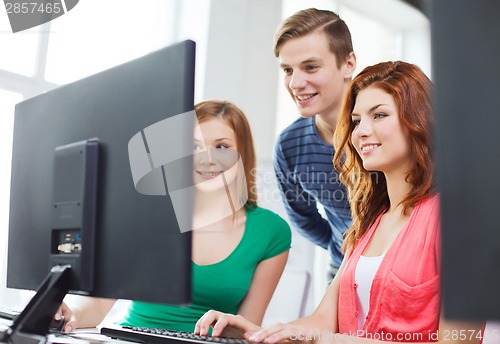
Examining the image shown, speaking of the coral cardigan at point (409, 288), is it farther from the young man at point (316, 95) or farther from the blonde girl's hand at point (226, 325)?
the young man at point (316, 95)

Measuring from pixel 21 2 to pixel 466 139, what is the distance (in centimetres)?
219

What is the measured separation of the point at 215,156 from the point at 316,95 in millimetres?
467

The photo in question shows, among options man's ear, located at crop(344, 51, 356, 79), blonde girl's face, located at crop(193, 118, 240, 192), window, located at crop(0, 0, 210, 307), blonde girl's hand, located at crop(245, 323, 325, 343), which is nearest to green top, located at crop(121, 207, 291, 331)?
blonde girl's face, located at crop(193, 118, 240, 192)

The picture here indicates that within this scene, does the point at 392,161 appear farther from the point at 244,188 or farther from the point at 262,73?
the point at 262,73

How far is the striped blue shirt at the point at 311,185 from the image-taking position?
184cm

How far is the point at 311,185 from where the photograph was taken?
1903 mm

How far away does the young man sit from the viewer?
5.81 ft

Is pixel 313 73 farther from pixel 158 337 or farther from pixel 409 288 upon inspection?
pixel 158 337

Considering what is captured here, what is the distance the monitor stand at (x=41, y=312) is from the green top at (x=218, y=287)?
520 millimetres

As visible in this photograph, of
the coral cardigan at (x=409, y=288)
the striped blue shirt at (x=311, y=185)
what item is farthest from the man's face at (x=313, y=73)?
the coral cardigan at (x=409, y=288)

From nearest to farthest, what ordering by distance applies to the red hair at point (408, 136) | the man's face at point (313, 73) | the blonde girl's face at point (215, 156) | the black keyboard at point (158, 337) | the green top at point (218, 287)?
1. the black keyboard at point (158, 337)
2. the red hair at point (408, 136)
3. the green top at point (218, 287)
4. the blonde girl's face at point (215, 156)
5. the man's face at point (313, 73)

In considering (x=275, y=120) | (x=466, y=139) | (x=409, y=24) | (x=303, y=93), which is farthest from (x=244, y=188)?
(x=409, y=24)

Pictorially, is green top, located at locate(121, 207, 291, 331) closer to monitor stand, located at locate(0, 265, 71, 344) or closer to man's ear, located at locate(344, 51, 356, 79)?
monitor stand, located at locate(0, 265, 71, 344)

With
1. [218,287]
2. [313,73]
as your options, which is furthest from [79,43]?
[218,287]
